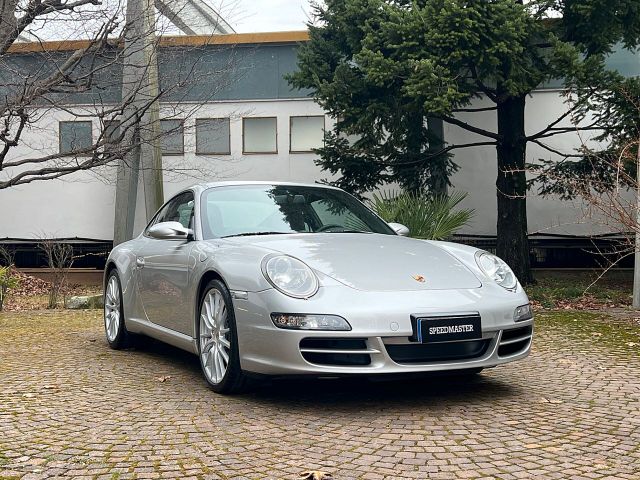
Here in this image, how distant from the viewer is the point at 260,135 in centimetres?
2241

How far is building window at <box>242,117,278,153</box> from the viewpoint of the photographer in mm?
22281

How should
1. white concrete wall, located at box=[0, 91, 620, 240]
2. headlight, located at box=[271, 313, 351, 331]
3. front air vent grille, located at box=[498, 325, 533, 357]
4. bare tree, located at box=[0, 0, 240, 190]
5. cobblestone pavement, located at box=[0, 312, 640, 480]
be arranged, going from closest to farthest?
cobblestone pavement, located at box=[0, 312, 640, 480] → headlight, located at box=[271, 313, 351, 331] → front air vent grille, located at box=[498, 325, 533, 357] → bare tree, located at box=[0, 0, 240, 190] → white concrete wall, located at box=[0, 91, 620, 240]

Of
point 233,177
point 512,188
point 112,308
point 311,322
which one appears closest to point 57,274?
point 233,177

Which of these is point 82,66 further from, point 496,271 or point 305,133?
point 496,271

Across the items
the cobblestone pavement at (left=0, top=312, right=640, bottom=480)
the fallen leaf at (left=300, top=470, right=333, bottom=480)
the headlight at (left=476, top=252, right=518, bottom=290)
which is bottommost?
the cobblestone pavement at (left=0, top=312, right=640, bottom=480)

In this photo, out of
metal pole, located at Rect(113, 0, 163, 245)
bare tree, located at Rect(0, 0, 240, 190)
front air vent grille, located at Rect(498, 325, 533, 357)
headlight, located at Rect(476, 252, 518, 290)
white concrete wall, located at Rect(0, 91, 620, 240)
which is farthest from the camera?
white concrete wall, located at Rect(0, 91, 620, 240)

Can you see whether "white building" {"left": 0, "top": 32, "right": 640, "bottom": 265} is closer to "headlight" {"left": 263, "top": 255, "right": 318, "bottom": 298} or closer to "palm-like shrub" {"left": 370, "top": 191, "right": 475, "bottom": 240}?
"palm-like shrub" {"left": 370, "top": 191, "right": 475, "bottom": 240}

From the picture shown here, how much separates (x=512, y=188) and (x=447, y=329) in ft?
38.1

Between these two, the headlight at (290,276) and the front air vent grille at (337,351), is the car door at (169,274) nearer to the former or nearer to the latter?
the headlight at (290,276)

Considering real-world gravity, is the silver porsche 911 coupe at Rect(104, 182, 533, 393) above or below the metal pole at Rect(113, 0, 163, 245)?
below

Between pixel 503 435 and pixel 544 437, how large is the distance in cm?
20

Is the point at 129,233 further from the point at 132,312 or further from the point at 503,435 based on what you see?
the point at 503,435

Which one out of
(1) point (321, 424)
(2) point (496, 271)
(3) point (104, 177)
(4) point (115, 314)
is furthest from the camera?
(3) point (104, 177)

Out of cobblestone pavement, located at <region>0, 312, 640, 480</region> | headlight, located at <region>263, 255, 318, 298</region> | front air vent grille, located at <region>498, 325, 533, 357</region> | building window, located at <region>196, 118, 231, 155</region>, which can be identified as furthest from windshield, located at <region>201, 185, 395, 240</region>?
building window, located at <region>196, 118, 231, 155</region>
